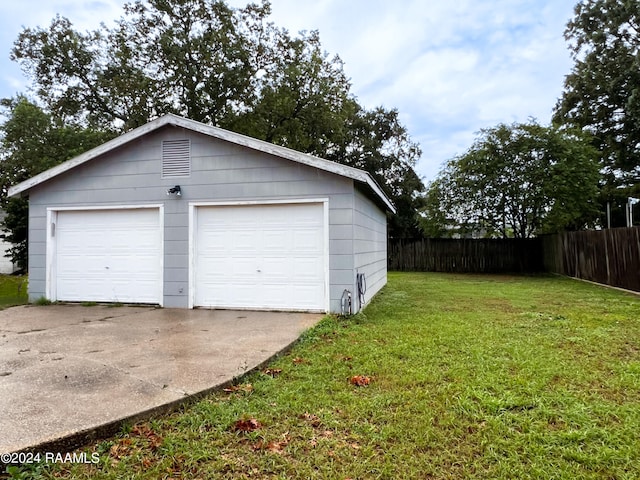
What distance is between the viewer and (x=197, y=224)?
7242mm

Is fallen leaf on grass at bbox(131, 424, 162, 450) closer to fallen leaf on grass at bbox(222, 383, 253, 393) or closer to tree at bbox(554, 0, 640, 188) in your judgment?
fallen leaf on grass at bbox(222, 383, 253, 393)

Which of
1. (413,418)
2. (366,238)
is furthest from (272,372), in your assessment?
(366,238)

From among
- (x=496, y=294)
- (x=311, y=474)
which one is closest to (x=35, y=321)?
(x=311, y=474)

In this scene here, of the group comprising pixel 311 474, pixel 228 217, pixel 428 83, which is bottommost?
pixel 311 474

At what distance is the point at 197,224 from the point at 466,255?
14002 millimetres

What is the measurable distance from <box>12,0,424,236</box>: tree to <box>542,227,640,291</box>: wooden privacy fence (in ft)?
36.5

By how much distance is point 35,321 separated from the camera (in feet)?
19.5

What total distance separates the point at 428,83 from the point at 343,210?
8.72 meters

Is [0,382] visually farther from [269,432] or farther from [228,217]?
[228,217]

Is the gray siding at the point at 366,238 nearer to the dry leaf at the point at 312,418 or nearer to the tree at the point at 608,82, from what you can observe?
the dry leaf at the point at 312,418

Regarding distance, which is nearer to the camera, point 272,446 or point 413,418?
point 272,446

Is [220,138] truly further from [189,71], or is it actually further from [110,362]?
[189,71]

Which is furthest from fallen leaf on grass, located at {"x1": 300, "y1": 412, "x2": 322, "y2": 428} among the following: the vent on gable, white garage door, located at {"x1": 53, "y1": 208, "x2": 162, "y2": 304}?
the vent on gable

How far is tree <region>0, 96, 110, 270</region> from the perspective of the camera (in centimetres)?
1759
